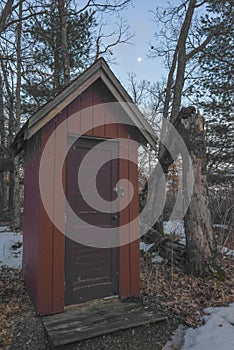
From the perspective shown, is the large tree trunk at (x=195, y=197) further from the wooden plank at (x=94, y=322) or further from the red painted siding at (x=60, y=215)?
the wooden plank at (x=94, y=322)

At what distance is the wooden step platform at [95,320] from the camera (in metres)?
2.85

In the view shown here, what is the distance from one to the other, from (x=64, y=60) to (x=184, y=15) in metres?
4.42

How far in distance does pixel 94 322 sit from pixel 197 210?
2767 millimetres

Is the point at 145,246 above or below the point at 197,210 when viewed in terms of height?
Answer: below

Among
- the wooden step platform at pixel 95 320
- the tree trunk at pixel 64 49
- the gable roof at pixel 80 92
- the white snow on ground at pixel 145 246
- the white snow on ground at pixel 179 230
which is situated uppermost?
the tree trunk at pixel 64 49

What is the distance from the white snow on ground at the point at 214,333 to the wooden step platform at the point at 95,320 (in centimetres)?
45

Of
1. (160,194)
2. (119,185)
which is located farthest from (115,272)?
(160,194)

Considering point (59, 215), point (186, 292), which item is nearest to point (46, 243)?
point (59, 215)

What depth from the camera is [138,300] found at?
389 cm

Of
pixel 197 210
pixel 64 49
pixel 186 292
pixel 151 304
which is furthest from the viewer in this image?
pixel 64 49

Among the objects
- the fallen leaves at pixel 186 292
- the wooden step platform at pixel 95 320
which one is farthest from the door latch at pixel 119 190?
the fallen leaves at pixel 186 292

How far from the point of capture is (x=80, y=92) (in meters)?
3.66

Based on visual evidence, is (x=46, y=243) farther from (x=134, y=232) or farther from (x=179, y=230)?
(x=179, y=230)

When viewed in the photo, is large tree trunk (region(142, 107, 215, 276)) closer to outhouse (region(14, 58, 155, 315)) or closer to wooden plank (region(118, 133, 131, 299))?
outhouse (region(14, 58, 155, 315))
